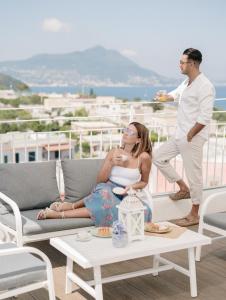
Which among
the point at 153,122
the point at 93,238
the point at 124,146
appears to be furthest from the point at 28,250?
the point at 153,122

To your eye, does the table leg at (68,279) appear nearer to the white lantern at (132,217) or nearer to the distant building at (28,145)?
the white lantern at (132,217)

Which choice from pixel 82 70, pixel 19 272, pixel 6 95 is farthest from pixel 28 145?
pixel 82 70

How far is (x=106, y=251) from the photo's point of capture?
309 centimetres

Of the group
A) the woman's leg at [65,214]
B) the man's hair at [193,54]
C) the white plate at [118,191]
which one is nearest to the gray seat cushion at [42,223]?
the woman's leg at [65,214]

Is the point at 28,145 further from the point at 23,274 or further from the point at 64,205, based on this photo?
the point at 23,274

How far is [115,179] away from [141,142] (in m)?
0.37

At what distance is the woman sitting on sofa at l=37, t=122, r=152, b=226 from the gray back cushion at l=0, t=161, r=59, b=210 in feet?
0.58

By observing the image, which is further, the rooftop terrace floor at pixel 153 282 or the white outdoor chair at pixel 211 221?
the white outdoor chair at pixel 211 221

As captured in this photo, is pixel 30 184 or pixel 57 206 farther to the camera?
pixel 30 184

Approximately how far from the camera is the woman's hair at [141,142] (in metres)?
4.08

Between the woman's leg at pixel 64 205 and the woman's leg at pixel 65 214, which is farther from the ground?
the woman's leg at pixel 64 205

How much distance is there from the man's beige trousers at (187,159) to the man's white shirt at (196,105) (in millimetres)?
88

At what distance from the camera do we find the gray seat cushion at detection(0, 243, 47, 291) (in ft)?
8.91

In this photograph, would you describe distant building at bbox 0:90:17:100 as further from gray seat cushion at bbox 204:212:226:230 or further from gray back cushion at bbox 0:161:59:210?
gray seat cushion at bbox 204:212:226:230
